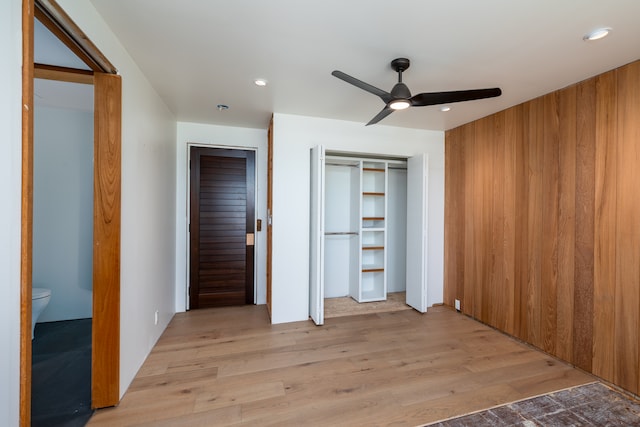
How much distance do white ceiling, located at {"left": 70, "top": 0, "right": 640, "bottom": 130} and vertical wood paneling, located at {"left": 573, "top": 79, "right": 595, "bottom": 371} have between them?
A: 289 mm

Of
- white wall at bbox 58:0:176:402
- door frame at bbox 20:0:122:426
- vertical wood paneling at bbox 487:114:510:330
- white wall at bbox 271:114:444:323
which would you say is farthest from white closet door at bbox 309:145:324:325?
vertical wood paneling at bbox 487:114:510:330

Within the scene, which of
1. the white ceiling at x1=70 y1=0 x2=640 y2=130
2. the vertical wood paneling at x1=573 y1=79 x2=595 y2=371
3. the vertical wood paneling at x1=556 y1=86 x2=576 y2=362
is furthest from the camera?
the vertical wood paneling at x1=556 y1=86 x2=576 y2=362

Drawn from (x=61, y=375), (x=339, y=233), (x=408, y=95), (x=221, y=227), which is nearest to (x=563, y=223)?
(x=408, y=95)

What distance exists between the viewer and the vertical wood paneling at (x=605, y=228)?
2162 millimetres

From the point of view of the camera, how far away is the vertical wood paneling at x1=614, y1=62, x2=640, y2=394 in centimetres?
203

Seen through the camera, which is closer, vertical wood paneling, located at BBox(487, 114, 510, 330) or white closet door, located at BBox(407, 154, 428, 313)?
vertical wood paneling, located at BBox(487, 114, 510, 330)

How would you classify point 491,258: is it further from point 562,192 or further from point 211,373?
point 211,373

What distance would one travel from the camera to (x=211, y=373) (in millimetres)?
2275

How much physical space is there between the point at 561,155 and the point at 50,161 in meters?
5.36

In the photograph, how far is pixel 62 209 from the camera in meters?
3.22

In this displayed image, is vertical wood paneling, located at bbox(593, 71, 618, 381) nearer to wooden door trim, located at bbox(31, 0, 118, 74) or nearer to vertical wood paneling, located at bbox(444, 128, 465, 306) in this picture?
vertical wood paneling, located at bbox(444, 128, 465, 306)

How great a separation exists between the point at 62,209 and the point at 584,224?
533 centimetres

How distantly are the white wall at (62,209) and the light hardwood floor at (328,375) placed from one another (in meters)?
1.28

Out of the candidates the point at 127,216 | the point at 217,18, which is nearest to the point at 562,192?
the point at 217,18
